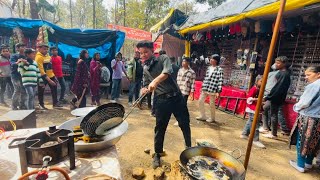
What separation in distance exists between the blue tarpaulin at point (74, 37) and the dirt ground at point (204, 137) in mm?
3626

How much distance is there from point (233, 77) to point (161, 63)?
620cm

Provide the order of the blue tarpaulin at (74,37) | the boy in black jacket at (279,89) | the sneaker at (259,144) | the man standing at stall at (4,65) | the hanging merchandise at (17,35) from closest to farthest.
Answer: the sneaker at (259,144) → the boy in black jacket at (279,89) → the man standing at stall at (4,65) → the blue tarpaulin at (74,37) → the hanging merchandise at (17,35)

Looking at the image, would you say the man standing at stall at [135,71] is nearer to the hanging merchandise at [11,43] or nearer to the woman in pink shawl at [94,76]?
the woman in pink shawl at [94,76]

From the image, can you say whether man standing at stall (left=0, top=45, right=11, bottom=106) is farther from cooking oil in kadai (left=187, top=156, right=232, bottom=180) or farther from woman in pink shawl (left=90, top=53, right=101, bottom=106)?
cooking oil in kadai (left=187, top=156, right=232, bottom=180)

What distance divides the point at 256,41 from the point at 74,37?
766 centimetres

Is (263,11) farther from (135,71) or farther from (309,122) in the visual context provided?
(135,71)

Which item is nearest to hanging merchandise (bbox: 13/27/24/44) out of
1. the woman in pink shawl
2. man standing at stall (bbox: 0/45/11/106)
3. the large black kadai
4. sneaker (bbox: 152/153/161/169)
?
man standing at stall (bbox: 0/45/11/106)

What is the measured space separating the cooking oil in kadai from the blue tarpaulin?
812 centimetres

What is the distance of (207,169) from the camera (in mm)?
2350

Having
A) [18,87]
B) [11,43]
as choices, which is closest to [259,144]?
[18,87]

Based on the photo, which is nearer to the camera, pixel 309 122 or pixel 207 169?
pixel 207 169

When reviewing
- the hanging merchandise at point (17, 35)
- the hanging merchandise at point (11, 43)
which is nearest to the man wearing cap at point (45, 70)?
the hanging merchandise at point (17, 35)

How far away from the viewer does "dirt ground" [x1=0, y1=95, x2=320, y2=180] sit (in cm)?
362

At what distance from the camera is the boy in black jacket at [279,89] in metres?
4.75
